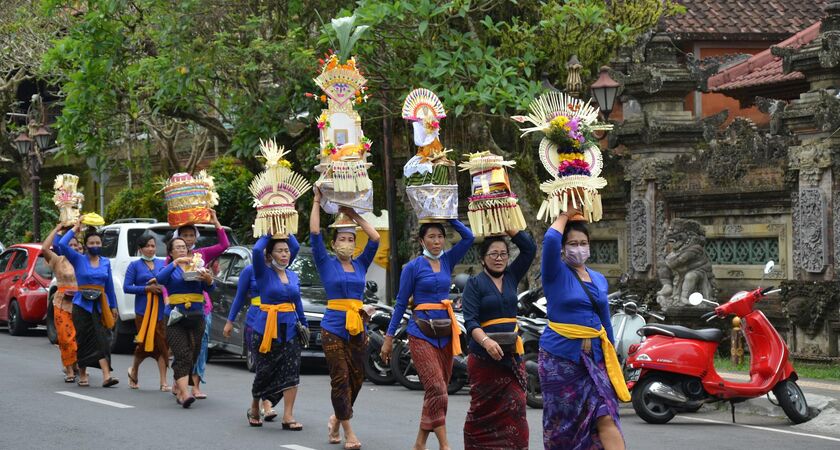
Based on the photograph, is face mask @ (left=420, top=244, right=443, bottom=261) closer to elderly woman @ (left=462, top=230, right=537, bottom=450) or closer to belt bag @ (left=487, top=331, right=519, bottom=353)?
elderly woman @ (left=462, top=230, right=537, bottom=450)

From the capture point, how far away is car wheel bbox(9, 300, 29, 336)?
21.7 meters

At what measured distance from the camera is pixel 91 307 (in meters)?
14.0

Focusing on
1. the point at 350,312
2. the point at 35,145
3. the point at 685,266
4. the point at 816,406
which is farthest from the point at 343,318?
the point at 35,145

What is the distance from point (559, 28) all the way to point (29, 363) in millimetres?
8451

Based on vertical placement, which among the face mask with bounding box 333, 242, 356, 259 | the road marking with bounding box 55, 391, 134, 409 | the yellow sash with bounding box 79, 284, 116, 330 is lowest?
the road marking with bounding box 55, 391, 134, 409

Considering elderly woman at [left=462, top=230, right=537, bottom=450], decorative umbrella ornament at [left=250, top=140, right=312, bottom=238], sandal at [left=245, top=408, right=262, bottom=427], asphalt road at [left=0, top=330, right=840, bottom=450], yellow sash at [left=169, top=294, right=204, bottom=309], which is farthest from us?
yellow sash at [left=169, top=294, right=204, bottom=309]

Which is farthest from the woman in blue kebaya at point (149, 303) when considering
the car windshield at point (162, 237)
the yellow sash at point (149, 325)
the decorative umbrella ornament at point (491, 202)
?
the decorative umbrella ornament at point (491, 202)

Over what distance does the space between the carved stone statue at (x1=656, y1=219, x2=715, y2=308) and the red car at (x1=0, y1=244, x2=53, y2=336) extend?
408 inches

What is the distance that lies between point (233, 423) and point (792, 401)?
16.2 ft

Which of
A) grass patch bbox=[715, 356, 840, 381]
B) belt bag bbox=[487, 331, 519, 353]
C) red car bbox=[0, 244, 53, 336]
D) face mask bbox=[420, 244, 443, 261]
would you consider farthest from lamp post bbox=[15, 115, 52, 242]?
belt bag bbox=[487, 331, 519, 353]

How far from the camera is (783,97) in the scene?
22.8 meters

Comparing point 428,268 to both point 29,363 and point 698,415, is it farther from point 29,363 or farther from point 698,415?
point 29,363

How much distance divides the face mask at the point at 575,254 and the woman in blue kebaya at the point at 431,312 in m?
1.71

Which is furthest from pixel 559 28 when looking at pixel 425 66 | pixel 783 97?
pixel 783 97
